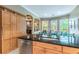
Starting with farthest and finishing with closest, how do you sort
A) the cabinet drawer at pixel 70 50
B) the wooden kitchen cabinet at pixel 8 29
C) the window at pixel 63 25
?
the wooden kitchen cabinet at pixel 8 29
the window at pixel 63 25
the cabinet drawer at pixel 70 50

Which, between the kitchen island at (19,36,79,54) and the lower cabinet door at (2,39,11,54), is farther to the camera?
the lower cabinet door at (2,39,11,54)

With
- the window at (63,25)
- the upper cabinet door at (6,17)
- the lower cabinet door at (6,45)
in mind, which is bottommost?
the lower cabinet door at (6,45)

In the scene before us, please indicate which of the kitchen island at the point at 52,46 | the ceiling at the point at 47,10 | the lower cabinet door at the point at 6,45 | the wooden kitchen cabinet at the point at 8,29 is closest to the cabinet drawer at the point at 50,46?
the kitchen island at the point at 52,46

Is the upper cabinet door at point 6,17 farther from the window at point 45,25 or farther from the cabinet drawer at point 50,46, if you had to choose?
the window at point 45,25

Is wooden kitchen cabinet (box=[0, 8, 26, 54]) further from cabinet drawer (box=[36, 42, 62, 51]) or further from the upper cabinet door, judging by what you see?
cabinet drawer (box=[36, 42, 62, 51])

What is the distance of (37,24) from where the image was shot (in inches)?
109

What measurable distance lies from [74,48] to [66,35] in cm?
47

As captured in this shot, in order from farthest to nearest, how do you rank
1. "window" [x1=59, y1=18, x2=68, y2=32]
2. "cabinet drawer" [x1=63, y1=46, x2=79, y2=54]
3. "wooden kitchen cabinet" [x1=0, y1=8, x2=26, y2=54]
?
"wooden kitchen cabinet" [x1=0, y1=8, x2=26, y2=54]
"window" [x1=59, y1=18, x2=68, y2=32]
"cabinet drawer" [x1=63, y1=46, x2=79, y2=54]

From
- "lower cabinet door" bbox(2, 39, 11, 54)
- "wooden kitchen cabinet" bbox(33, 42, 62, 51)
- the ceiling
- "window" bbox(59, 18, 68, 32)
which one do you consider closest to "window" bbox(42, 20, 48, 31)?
the ceiling

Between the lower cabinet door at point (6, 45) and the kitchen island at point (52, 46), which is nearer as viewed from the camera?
the kitchen island at point (52, 46)

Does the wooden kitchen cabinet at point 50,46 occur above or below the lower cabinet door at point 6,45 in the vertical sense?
above

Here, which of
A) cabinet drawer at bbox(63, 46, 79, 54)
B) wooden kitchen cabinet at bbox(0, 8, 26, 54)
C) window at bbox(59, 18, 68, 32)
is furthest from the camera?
wooden kitchen cabinet at bbox(0, 8, 26, 54)

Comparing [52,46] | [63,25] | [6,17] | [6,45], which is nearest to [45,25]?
[63,25]

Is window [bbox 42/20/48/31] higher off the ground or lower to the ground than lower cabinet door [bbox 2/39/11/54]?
higher
